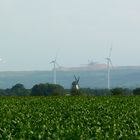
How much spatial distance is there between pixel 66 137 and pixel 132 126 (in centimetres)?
806

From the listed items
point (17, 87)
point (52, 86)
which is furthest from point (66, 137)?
point (17, 87)

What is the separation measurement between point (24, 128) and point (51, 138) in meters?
4.18

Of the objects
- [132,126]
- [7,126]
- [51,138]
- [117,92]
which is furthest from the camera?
[117,92]

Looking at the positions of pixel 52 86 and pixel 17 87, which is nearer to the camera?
pixel 52 86

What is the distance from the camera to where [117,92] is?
97.8 m

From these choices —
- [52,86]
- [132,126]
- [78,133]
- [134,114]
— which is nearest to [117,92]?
[52,86]

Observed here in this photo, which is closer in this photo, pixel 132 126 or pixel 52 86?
pixel 132 126

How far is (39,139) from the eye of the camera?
18703 millimetres

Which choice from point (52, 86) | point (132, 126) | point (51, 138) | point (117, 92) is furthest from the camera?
point (52, 86)

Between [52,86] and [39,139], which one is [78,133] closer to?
[39,139]

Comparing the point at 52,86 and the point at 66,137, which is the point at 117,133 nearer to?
the point at 66,137

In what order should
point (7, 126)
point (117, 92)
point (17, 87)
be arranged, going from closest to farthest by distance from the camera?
point (7, 126) < point (117, 92) < point (17, 87)

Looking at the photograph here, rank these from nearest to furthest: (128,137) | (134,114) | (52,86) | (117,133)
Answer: (128,137), (117,133), (134,114), (52,86)

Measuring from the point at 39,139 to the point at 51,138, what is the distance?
0.38m
